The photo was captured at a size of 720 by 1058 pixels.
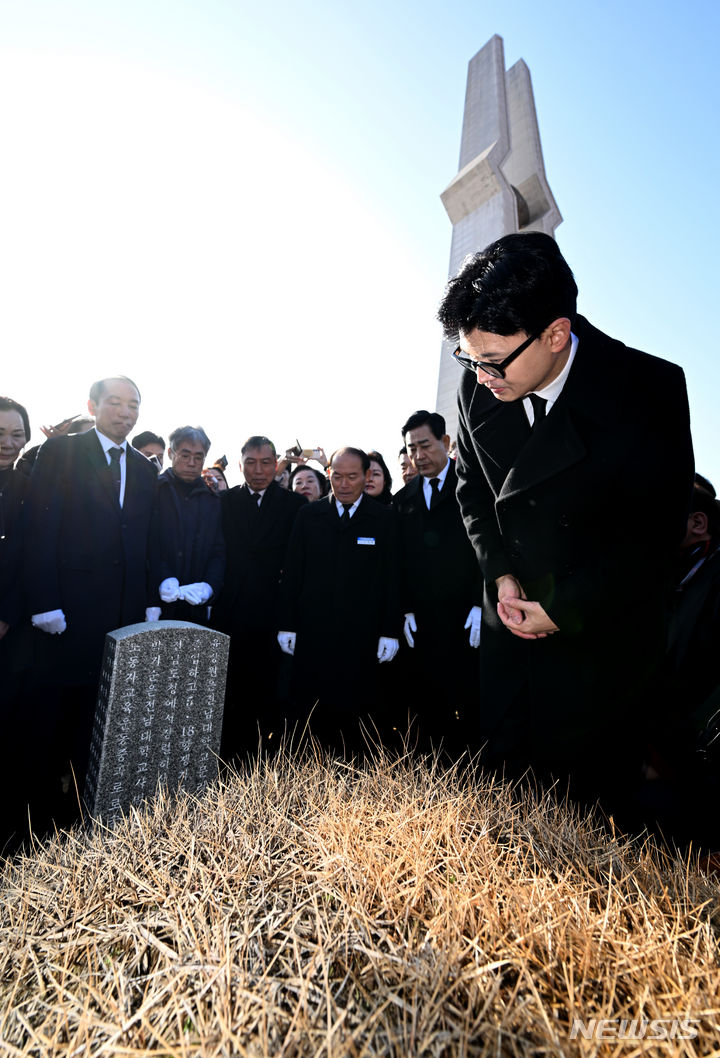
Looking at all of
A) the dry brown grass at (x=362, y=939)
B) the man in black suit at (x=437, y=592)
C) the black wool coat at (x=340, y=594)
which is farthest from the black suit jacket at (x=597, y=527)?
the black wool coat at (x=340, y=594)

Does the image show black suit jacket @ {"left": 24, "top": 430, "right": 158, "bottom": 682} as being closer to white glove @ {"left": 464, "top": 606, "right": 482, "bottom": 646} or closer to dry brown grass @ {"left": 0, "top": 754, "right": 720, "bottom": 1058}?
dry brown grass @ {"left": 0, "top": 754, "right": 720, "bottom": 1058}

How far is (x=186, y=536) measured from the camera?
4500 millimetres

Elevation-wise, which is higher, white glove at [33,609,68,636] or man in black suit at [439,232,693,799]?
man in black suit at [439,232,693,799]

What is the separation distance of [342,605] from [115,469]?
72.2 inches

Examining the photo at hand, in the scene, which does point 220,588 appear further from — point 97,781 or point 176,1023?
point 176,1023

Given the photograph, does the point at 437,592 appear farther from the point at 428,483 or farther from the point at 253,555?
the point at 253,555

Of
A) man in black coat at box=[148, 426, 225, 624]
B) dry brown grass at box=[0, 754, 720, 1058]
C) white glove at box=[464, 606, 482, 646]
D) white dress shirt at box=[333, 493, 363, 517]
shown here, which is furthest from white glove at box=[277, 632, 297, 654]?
dry brown grass at box=[0, 754, 720, 1058]

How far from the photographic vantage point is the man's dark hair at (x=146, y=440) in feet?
21.2

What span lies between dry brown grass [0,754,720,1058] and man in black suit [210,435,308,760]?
308 centimetres

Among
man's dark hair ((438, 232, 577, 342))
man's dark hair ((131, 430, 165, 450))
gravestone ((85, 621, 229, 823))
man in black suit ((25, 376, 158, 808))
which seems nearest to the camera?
→ man's dark hair ((438, 232, 577, 342))

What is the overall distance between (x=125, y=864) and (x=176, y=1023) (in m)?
→ 0.68

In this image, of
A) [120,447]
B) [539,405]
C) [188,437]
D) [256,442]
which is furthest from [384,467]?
[539,405]

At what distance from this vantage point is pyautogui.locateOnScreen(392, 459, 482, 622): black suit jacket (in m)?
4.15

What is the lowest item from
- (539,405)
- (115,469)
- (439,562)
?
(439,562)
